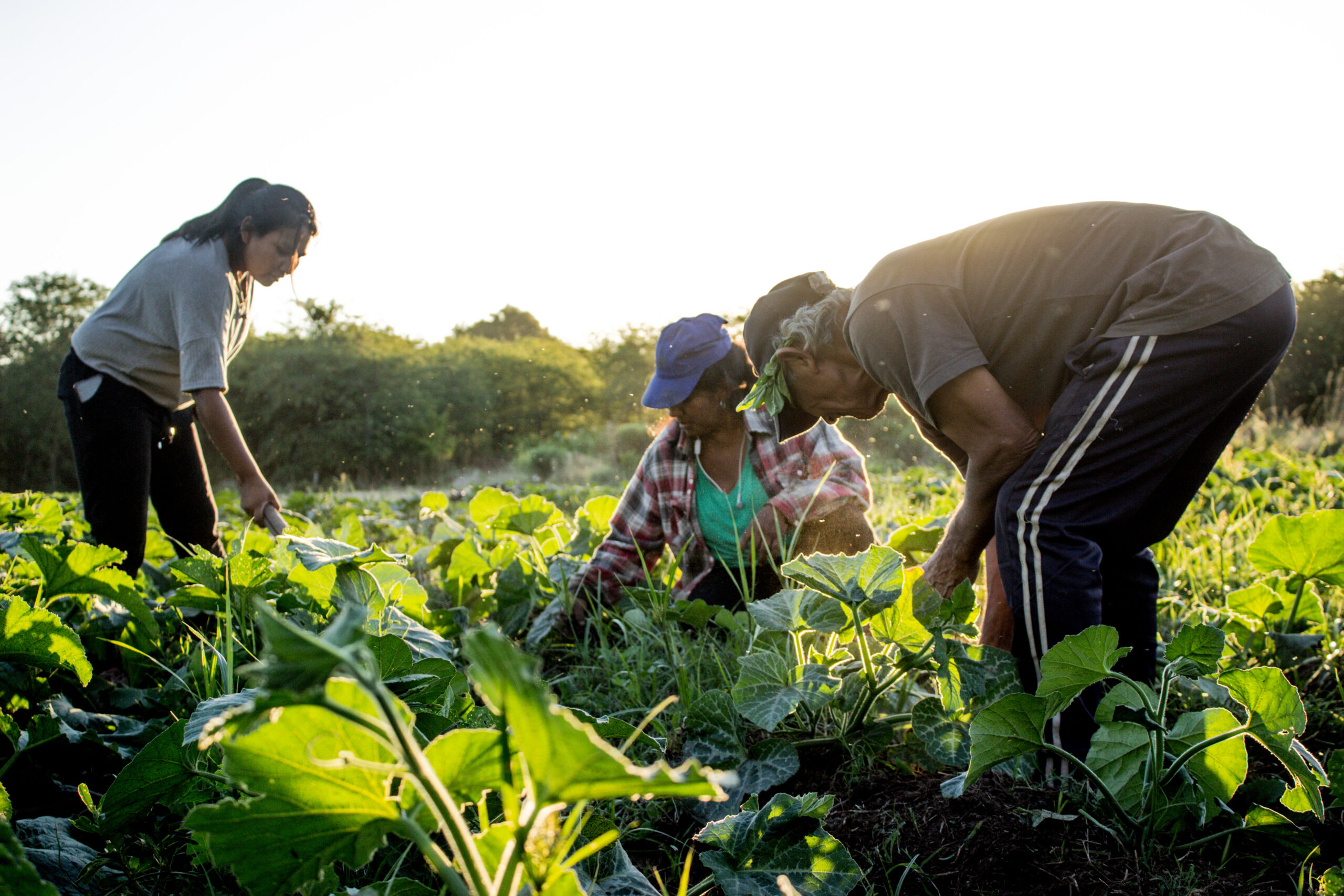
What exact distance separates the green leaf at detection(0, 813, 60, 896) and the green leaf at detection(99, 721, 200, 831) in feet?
1.12

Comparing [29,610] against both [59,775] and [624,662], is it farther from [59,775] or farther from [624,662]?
[624,662]

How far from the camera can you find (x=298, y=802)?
523 mm

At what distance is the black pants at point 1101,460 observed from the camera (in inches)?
57.1

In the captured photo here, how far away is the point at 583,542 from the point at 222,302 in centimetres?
149

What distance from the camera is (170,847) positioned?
1.07 meters

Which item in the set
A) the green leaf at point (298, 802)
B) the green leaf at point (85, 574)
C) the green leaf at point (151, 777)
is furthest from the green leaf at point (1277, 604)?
the green leaf at point (85, 574)

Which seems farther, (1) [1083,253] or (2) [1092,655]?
(1) [1083,253]

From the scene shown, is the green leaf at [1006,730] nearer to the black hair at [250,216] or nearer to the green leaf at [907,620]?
the green leaf at [907,620]

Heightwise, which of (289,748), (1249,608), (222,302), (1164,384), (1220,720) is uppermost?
(222,302)

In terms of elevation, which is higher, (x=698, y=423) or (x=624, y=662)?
(x=698, y=423)

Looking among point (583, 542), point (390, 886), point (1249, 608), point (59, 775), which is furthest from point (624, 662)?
point (1249, 608)

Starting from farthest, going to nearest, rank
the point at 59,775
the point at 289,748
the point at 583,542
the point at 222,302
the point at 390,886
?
the point at 583,542 → the point at 222,302 → the point at 59,775 → the point at 390,886 → the point at 289,748

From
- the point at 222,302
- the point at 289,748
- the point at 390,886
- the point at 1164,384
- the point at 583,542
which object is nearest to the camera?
the point at 289,748

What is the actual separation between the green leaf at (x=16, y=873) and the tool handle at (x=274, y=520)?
2.17 meters
